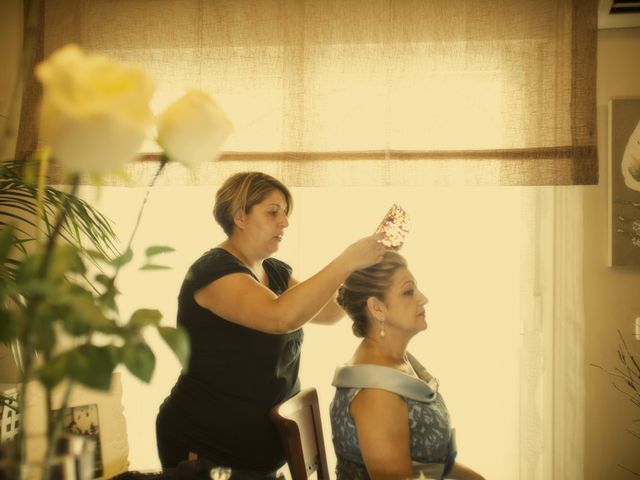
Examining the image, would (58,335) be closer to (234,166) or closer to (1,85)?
(234,166)

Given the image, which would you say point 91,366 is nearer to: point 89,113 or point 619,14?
point 89,113

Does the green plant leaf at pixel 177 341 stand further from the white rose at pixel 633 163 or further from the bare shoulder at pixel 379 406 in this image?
the white rose at pixel 633 163

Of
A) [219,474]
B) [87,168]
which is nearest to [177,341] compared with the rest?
[87,168]

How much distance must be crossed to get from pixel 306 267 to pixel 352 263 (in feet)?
2.99

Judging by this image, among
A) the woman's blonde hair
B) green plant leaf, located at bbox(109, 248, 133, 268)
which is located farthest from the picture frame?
green plant leaf, located at bbox(109, 248, 133, 268)

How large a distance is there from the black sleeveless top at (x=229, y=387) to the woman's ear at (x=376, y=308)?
0.31 metres

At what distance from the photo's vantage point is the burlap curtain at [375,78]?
7.50 ft

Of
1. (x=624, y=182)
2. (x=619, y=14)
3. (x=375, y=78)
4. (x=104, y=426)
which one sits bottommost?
(x=104, y=426)

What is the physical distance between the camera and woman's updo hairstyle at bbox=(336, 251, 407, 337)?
1.60 m

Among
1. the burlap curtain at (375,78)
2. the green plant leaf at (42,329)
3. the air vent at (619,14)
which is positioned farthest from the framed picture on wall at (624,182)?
the green plant leaf at (42,329)

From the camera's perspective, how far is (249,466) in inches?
66.6

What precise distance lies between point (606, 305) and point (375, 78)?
1201 mm

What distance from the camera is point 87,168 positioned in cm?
46

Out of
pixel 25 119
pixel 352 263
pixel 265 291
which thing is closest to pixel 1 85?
pixel 25 119
